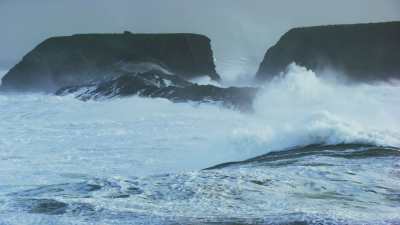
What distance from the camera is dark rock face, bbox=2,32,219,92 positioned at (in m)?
56.7

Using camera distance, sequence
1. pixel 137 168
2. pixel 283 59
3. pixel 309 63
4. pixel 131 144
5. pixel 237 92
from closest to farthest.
Result: pixel 137 168, pixel 131 144, pixel 237 92, pixel 309 63, pixel 283 59

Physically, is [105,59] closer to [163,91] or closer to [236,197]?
[163,91]

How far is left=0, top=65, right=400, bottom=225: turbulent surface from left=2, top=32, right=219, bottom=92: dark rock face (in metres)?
29.1

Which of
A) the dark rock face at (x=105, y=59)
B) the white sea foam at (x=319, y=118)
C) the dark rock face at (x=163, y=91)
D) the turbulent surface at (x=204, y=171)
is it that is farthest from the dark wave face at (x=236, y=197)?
the dark rock face at (x=105, y=59)

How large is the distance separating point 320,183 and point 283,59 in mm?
45650

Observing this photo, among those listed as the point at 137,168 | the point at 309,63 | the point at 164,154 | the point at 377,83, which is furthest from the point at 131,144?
the point at 309,63

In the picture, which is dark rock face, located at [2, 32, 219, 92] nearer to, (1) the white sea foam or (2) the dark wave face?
(1) the white sea foam

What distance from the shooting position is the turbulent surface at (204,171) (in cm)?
914

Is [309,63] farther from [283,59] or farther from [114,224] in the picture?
[114,224]

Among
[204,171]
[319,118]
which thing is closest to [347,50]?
[319,118]

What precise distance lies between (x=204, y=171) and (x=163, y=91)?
2776cm

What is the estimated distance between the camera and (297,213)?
29.1 ft

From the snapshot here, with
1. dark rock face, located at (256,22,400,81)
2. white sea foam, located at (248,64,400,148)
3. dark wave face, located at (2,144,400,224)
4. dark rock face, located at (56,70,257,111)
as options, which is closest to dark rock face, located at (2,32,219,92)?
dark rock face, located at (256,22,400,81)

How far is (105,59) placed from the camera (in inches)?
2309
